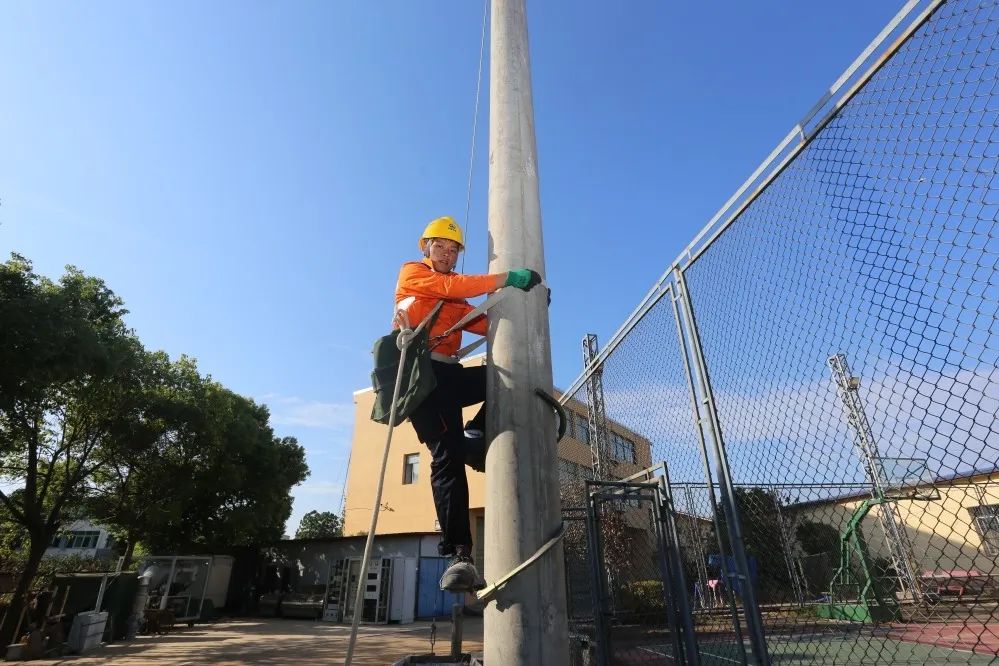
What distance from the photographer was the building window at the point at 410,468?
2152cm

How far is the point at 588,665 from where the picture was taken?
5648 mm

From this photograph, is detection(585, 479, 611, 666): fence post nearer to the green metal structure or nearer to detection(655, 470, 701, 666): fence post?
detection(655, 470, 701, 666): fence post

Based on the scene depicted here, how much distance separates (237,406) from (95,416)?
584cm

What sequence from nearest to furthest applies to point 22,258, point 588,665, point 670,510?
point 670,510 < point 588,665 < point 22,258

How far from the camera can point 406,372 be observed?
2.37 meters

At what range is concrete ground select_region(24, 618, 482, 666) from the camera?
10195 millimetres

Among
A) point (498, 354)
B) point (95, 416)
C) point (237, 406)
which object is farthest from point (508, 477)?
point (237, 406)

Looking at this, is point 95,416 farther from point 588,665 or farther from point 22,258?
point 588,665

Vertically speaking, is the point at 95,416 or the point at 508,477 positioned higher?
the point at 95,416

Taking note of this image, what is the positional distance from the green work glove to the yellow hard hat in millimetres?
867

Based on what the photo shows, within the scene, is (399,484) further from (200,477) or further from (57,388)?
(57,388)

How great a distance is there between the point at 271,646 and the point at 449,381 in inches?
503

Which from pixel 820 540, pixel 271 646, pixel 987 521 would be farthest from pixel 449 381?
pixel 271 646

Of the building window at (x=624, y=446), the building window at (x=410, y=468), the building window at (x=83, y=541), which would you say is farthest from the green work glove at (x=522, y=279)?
the building window at (x=83, y=541)
